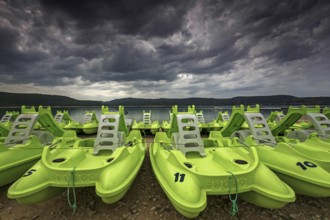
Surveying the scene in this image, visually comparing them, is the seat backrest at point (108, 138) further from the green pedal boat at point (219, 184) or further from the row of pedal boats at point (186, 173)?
the green pedal boat at point (219, 184)

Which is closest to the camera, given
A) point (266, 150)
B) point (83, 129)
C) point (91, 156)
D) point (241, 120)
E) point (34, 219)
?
point (34, 219)

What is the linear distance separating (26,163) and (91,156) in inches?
80.3

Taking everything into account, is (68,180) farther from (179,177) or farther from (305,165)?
(305,165)

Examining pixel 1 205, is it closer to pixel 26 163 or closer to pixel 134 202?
pixel 26 163

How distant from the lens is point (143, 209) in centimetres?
407

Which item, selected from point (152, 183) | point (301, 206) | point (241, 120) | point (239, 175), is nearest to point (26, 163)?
point (152, 183)

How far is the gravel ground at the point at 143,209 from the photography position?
3807 millimetres

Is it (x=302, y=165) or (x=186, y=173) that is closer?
(x=186, y=173)

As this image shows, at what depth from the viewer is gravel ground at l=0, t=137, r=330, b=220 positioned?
381 cm

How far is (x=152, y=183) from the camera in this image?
5289mm

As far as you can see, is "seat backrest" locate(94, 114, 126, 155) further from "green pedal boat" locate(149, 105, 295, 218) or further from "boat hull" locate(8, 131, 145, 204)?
"green pedal boat" locate(149, 105, 295, 218)

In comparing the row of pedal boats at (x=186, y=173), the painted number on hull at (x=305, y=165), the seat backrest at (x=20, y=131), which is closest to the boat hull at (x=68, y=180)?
the row of pedal boats at (x=186, y=173)

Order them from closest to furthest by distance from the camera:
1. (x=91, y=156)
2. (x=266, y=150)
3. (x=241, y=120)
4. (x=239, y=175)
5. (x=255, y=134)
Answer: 1. (x=239, y=175)
2. (x=266, y=150)
3. (x=91, y=156)
4. (x=255, y=134)
5. (x=241, y=120)

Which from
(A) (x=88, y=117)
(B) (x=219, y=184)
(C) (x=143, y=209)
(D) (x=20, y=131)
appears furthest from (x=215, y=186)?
(A) (x=88, y=117)
